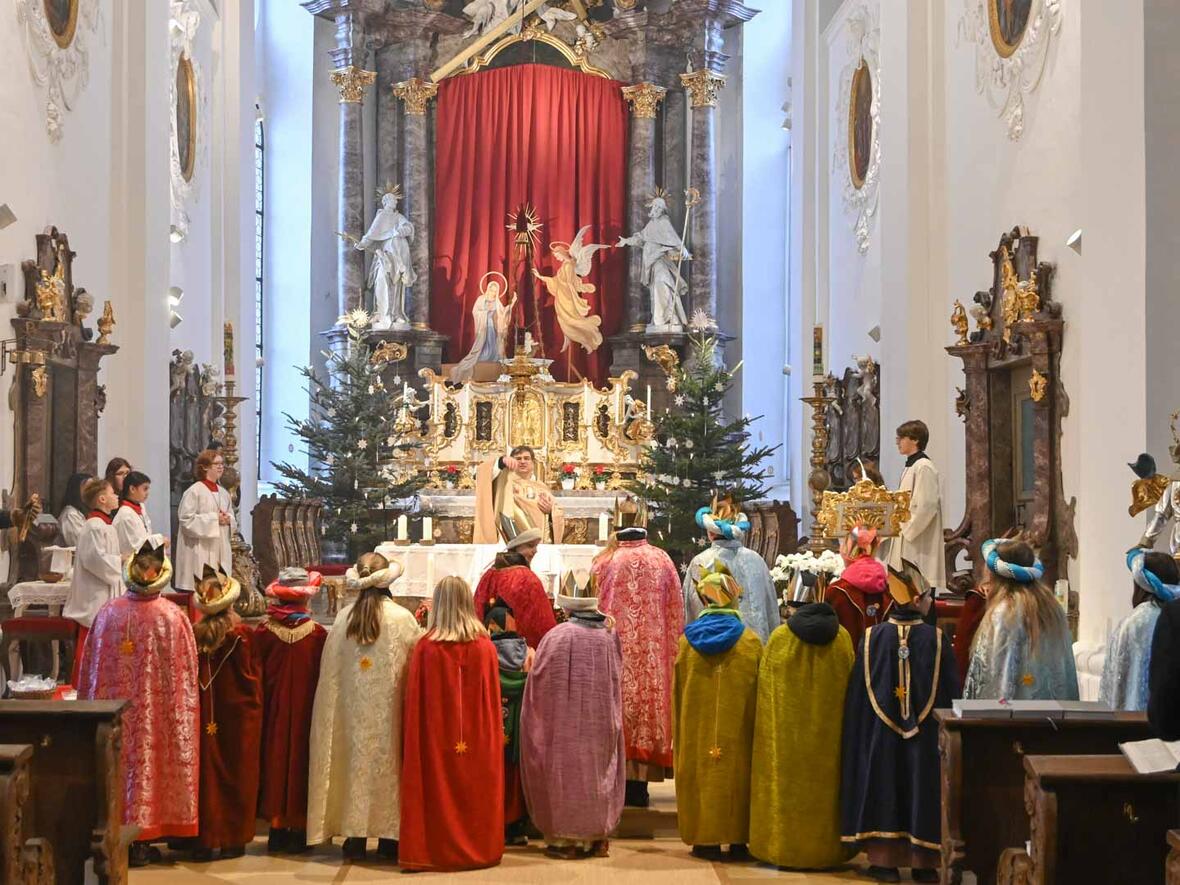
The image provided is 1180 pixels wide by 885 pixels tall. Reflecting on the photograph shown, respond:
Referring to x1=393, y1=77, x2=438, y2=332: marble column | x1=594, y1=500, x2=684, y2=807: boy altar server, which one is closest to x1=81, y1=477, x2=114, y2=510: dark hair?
x1=594, y1=500, x2=684, y2=807: boy altar server

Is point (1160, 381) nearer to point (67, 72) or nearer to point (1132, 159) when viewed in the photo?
point (1132, 159)

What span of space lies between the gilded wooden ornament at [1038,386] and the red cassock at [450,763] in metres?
6.15

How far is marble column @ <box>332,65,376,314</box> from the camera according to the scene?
86.4 feet

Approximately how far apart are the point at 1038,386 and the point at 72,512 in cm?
779

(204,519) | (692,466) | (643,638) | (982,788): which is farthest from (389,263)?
(982,788)

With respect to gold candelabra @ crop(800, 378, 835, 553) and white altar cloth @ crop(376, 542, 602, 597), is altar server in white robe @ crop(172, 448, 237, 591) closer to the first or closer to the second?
white altar cloth @ crop(376, 542, 602, 597)

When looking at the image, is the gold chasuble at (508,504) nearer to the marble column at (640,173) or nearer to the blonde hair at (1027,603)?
the blonde hair at (1027,603)

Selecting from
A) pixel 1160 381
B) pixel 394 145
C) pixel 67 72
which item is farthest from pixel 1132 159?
pixel 394 145

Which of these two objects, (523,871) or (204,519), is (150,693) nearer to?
(523,871)

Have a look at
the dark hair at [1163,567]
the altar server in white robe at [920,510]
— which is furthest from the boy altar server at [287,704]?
the altar server in white robe at [920,510]

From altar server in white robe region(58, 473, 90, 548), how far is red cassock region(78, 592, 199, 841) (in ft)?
17.2

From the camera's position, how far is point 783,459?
26.5 meters

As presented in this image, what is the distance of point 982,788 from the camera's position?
7441 mm

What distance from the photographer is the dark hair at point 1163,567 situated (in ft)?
22.1
